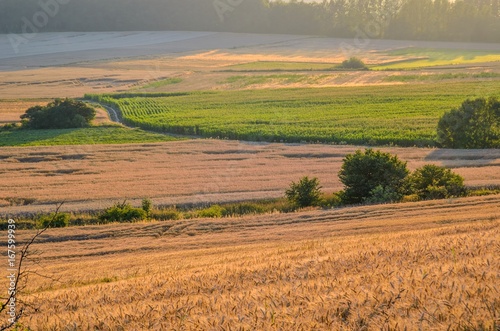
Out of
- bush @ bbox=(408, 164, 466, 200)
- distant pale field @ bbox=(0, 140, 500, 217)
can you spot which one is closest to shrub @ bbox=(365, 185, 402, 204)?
bush @ bbox=(408, 164, 466, 200)

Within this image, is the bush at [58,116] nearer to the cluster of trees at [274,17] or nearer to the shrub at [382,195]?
the shrub at [382,195]

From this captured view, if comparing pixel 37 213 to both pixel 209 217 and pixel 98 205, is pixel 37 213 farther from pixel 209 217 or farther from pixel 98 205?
pixel 209 217

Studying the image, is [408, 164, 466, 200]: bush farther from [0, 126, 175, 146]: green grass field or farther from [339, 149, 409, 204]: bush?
[0, 126, 175, 146]: green grass field

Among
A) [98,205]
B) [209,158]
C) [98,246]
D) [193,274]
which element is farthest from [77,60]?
[193,274]

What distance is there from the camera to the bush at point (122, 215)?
93.7 ft

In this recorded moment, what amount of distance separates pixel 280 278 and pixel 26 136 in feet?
159

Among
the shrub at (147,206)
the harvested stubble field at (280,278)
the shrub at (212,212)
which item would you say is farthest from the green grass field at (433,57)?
the harvested stubble field at (280,278)

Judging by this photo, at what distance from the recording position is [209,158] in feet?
144

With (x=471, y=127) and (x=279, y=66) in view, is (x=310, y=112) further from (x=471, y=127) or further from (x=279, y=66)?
(x=279, y=66)

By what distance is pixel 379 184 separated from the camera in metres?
31.2

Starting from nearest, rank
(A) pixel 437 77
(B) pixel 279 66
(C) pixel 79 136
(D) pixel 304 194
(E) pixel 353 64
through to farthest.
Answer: (D) pixel 304 194 < (C) pixel 79 136 < (A) pixel 437 77 < (E) pixel 353 64 < (B) pixel 279 66

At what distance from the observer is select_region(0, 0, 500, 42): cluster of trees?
129 m

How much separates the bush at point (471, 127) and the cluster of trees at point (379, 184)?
14.8 metres

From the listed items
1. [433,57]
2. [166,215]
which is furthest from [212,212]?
[433,57]
